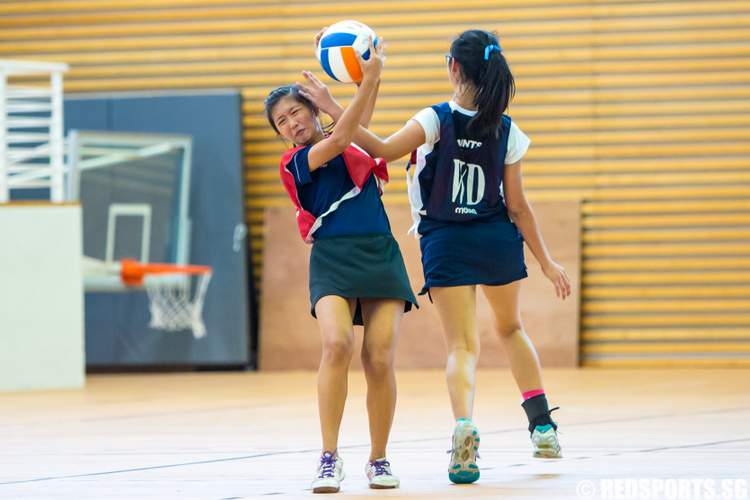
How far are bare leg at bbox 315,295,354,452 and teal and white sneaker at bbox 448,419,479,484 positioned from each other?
357mm

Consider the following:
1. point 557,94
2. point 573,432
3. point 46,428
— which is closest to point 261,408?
point 46,428

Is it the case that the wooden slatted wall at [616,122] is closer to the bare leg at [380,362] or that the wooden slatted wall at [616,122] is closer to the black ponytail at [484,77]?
the black ponytail at [484,77]

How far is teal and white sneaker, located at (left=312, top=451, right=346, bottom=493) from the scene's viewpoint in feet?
11.8

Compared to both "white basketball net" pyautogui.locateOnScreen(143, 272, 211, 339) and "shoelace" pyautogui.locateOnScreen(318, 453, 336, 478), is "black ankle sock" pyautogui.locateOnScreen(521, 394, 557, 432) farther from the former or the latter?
"white basketball net" pyautogui.locateOnScreen(143, 272, 211, 339)

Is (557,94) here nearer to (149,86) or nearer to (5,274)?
(149,86)

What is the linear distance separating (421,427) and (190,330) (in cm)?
524

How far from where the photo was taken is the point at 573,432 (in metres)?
5.23

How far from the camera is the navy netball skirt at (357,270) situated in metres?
3.80

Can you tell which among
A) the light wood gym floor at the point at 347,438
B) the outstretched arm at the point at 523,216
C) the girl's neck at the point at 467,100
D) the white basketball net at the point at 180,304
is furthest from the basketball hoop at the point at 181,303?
the girl's neck at the point at 467,100

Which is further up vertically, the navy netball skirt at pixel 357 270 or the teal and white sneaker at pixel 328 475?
the navy netball skirt at pixel 357 270

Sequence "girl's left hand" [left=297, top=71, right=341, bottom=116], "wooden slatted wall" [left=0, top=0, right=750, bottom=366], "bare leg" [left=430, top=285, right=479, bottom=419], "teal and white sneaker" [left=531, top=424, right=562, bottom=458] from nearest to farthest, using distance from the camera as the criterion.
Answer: "girl's left hand" [left=297, top=71, right=341, bottom=116] < "bare leg" [left=430, top=285, right=479, bottom=419] < "teal and white sneaker" [left=531, top=424, right=562, bottom=458] < "wooden slatted wall" [left=0, top=0, right=750, bottom=366]

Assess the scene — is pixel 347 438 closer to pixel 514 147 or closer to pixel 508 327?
pixel 508 327

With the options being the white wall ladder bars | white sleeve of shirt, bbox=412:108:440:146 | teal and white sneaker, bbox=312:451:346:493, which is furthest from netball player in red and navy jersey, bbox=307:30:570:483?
the white wall ladder bars

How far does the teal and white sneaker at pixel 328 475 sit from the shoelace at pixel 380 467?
0.35 feet
